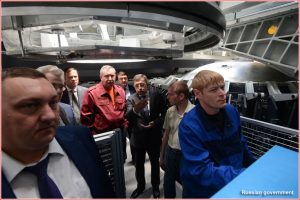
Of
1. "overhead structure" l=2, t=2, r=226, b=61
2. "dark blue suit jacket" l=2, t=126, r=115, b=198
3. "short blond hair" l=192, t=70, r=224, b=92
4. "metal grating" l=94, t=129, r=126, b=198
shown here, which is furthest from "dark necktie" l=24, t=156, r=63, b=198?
"short blond hair" l=192, t=70, r=224, b=92

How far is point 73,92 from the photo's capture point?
7.52 feet

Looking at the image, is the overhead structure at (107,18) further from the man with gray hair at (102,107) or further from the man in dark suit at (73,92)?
the man with gray hair at (102,107)

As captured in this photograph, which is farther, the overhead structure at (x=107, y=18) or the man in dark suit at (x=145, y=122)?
the man in dark suit at (x=145, y=122)

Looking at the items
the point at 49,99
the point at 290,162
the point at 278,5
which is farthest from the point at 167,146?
the point at 278,5

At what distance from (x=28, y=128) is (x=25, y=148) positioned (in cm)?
8

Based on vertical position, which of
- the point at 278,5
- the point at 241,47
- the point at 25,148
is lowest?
the point at 25,148

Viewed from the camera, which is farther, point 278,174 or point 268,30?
point 268,30

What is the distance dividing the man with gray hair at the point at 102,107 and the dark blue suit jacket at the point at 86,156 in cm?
130

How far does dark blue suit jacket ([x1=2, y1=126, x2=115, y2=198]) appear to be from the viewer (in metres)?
0.85

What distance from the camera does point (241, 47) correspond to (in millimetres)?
4168

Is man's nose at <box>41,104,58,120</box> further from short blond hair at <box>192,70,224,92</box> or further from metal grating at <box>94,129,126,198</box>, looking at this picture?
short blond hair at <box>192,70,224,92</box>

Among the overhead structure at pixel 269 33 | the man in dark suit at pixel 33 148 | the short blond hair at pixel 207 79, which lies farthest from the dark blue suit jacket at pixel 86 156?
the overhead structure at pixel 269 33

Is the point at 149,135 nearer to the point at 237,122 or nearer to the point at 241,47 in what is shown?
the point at 237,122

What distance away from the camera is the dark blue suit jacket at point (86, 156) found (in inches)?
33.4
